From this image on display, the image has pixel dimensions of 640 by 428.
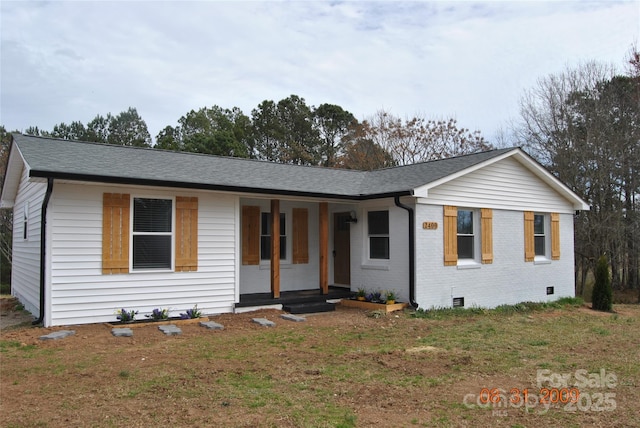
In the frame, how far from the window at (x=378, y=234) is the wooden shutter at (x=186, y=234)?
454cm

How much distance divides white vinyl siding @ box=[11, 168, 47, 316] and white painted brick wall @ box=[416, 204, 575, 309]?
314 inches

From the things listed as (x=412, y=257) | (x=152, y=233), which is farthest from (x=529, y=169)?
(x=152, y=233)

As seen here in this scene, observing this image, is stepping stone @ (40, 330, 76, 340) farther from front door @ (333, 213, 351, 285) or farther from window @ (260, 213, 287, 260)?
front door @ (333, 213, 351, 285)

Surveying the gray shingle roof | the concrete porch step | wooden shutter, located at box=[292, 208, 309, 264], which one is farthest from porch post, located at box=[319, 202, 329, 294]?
wooden shutter, located at box=[292, 208, 309, 264]

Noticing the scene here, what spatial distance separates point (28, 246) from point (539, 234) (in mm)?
13491

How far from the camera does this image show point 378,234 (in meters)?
12.0

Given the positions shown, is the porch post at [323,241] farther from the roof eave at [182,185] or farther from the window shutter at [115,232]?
the window shutter at [115,232]

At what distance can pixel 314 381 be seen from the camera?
5.49 meters

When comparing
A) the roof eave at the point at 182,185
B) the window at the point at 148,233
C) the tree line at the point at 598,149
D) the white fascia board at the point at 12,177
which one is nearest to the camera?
the roof eave at the point at 182,185

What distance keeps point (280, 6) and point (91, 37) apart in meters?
5.89

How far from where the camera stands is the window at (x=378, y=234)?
1184cm

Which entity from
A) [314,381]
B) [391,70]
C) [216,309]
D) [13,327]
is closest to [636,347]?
[314,381]

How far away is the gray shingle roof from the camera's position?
336 inches

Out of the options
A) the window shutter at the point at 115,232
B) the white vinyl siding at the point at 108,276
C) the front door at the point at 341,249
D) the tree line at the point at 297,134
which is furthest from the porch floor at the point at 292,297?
the tree line at the point at 297,134
